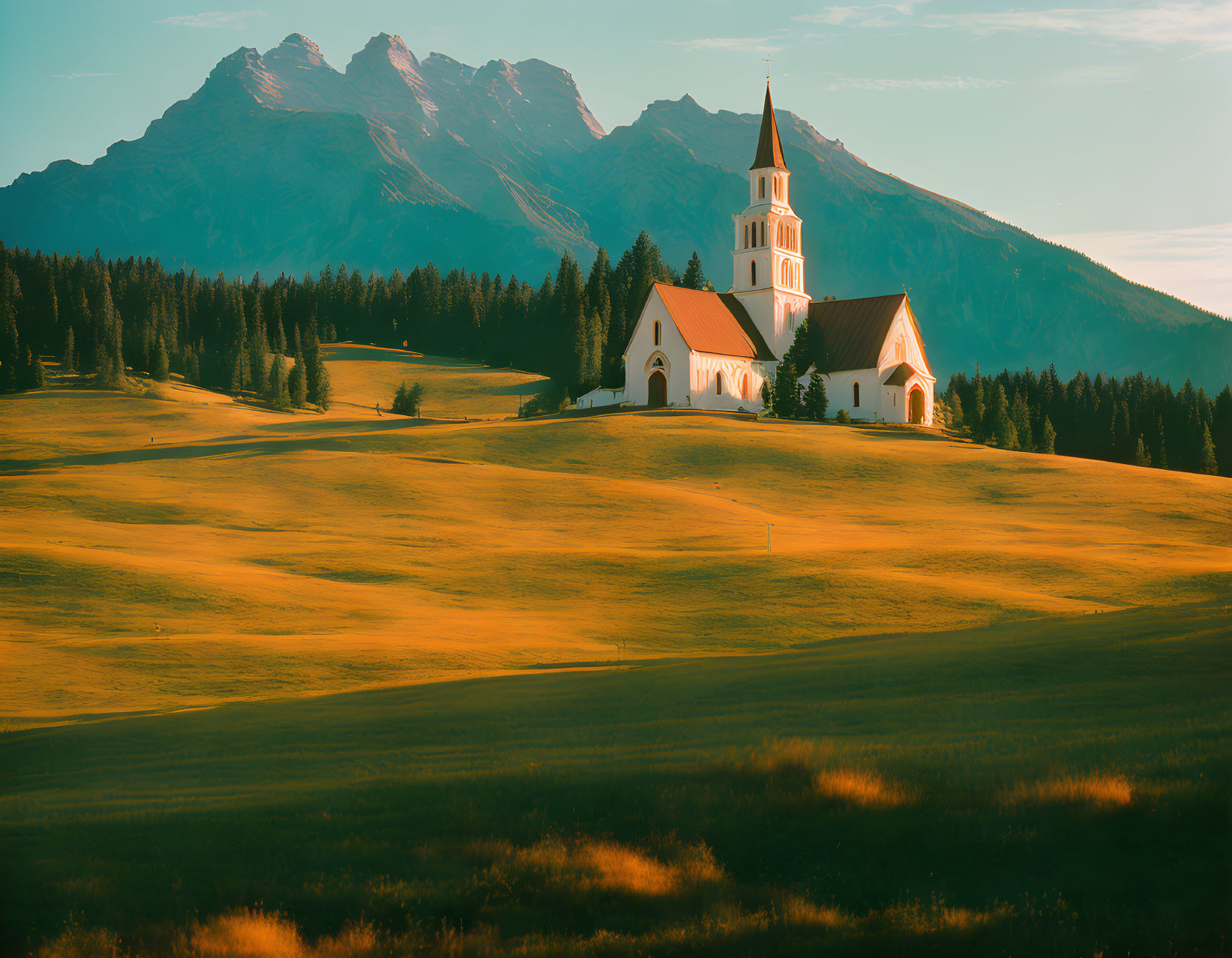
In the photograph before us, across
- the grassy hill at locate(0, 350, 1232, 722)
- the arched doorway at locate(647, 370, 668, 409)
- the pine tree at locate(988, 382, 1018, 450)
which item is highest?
the arched doorway at locate(647, 370, 668, 409)

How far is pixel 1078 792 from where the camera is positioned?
9852mm

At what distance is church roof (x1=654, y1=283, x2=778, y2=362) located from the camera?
9962 centimetres

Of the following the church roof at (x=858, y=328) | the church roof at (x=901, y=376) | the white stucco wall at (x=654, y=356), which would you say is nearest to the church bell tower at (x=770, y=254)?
the church roof at (x=858, y=328)

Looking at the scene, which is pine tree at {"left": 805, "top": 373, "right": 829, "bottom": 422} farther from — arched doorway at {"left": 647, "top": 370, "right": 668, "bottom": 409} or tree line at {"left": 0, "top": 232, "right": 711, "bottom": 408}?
tree line at {"left": 0, "top": 232, "right": 711, "bottom": 408}

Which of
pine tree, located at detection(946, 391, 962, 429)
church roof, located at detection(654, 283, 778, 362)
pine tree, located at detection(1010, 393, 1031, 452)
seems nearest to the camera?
church roof, located at detection(654, 283, 778, 362)

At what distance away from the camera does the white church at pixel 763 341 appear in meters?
98.8

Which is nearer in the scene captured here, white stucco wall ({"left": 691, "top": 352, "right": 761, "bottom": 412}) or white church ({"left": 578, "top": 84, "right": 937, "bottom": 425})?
white church ({"left": 578, "top": 84, "right": 937, "bottom": 425})

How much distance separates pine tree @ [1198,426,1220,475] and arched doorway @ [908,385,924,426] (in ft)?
124

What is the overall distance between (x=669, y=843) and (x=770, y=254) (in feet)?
348

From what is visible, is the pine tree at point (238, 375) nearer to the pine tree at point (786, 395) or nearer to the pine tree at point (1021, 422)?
the pine tree at point (786, 395)

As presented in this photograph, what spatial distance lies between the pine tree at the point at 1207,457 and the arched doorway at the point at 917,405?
3773 centimetres

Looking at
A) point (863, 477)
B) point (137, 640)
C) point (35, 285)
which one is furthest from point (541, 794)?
point (35, 285)

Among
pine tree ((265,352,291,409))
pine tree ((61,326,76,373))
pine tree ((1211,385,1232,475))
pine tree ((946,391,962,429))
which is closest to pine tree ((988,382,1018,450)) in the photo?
pine tree ((946,391,962,429))

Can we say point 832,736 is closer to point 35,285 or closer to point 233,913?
point 233,913
